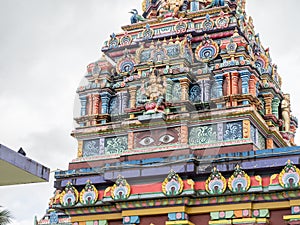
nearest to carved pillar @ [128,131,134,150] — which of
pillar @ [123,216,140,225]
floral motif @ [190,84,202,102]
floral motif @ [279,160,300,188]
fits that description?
floral motif @ [190,84,202,102]

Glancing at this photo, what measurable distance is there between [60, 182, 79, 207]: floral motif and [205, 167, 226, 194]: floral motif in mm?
3848

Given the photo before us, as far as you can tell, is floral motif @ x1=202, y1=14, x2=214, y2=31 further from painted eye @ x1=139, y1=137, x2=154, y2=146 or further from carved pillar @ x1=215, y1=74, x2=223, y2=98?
painted eye @ x1=139, y1=137, x2=154, y2=146

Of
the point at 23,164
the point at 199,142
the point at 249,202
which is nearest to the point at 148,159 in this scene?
the point at 199,142

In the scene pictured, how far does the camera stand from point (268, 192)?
48.7ft

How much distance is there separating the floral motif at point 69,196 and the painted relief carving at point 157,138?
2.11 m

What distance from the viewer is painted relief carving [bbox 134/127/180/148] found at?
1683 centimetres

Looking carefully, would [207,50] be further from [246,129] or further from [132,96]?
[246,129]

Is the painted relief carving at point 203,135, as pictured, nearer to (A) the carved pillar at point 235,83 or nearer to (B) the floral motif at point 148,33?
(A) the carved pillar at point 235,83

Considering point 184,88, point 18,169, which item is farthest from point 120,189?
point 18,169

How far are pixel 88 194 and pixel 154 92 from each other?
3.43 m

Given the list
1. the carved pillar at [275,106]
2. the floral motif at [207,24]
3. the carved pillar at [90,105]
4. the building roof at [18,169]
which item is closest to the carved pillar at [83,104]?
the carved pillar at [90,105]

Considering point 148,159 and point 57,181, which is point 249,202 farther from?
point 57,181

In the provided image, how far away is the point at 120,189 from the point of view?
16.0 meters

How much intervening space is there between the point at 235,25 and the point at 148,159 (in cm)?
517
